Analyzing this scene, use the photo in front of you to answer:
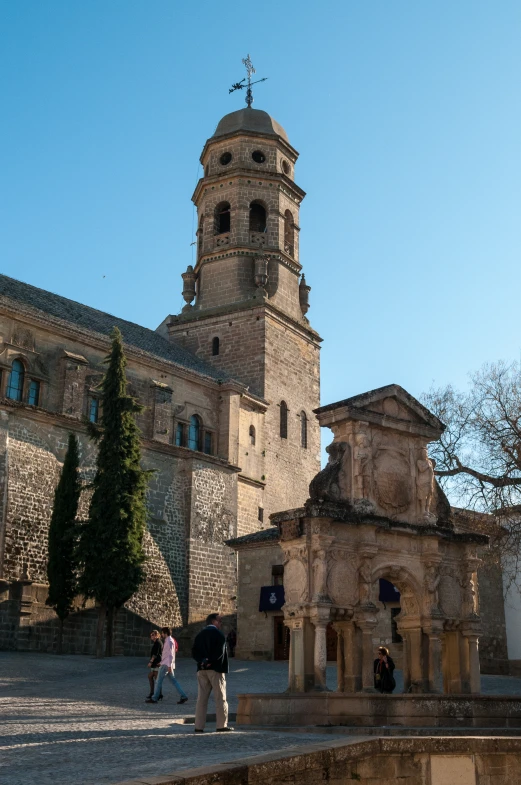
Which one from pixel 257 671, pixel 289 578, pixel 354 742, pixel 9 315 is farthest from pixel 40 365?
pixel 354 742

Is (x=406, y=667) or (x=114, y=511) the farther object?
(x=114, y=511)

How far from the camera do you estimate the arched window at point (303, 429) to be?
137ft

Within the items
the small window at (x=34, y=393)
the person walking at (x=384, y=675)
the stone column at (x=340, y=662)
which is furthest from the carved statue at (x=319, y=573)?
the small window at (x=34, y=393)

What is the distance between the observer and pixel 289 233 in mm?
43469

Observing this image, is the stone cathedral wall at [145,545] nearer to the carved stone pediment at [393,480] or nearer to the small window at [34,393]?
the small window at [34,393]

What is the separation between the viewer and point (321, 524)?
13.7 meters

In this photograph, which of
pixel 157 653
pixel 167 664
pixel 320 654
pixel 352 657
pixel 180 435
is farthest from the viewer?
pixel 180 435

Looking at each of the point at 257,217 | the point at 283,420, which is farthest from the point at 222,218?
the point at 283,420

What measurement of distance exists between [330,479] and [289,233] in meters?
30.4

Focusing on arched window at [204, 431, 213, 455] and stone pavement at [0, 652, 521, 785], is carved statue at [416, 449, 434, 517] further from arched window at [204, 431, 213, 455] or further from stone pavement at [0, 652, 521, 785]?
arched window at [204, 431, 213, 455]

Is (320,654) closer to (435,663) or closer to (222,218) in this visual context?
(435,663)

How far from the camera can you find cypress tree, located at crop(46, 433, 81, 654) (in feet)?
84.4

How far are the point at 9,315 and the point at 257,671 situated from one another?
48.8ft

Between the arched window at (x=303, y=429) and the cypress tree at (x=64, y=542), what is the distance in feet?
52.6
